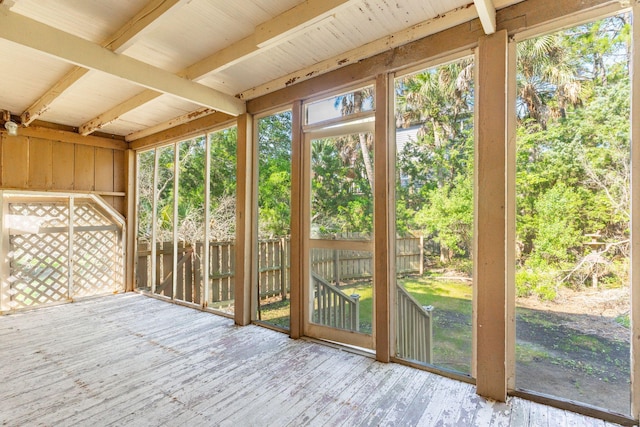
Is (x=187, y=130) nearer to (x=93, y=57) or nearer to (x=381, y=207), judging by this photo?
(x=93, y=57)

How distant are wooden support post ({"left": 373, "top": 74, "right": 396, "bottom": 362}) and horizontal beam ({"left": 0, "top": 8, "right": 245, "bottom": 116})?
1.76 m

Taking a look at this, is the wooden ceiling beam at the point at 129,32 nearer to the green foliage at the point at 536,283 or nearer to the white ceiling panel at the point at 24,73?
the white ceiling panel at the point at 24,73

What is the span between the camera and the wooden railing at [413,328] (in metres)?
2.60

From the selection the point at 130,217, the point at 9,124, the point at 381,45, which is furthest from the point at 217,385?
the point at 9,124

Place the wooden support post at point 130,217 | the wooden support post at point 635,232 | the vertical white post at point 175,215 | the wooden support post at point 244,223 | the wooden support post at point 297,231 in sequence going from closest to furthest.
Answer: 1. the wooden support post at point 635,232
2. the wooden support post at point 297,231
3. the wooden support post at point 244,223
4. the vertical white post at point 175,215
5. the wooden support post at point 130,217

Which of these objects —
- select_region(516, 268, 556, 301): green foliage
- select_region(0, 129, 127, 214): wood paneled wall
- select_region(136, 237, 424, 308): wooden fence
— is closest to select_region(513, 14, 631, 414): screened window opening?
select_region(516, 268, 556, 301): green foliage

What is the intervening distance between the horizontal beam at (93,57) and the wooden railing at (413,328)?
104 inches

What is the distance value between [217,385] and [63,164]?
4258mm

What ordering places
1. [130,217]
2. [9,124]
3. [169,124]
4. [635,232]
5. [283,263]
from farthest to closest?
[130,217] < [169,124] < [283,263] < [9,124] < [635,232]

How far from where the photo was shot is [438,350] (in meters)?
2.62

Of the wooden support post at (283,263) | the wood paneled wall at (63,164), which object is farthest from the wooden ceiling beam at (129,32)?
the wooden support post at (283,263)

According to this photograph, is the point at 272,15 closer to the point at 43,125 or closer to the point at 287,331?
the point at 287,331

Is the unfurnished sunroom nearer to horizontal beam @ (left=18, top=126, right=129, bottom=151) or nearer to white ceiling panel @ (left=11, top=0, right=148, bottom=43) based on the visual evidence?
white ceiling panel @ (left=11, top=0, right=148, bottom=43)

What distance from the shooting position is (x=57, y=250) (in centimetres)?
430
